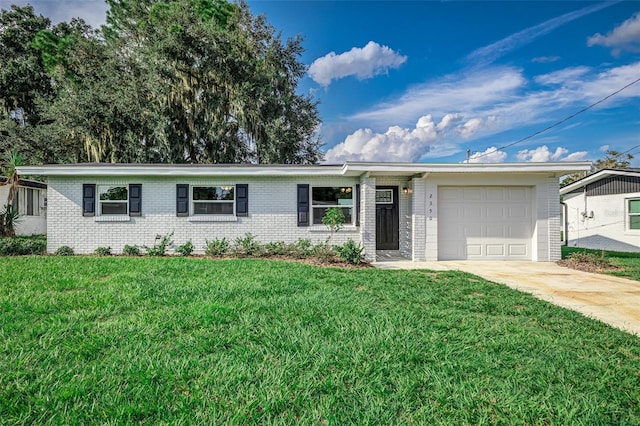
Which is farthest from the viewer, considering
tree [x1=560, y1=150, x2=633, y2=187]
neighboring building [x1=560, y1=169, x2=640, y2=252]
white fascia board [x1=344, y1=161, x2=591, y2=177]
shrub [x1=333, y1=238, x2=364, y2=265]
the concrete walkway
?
tree [x1=560, y1=150, x2=633, y2=187]

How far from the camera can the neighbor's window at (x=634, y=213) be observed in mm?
12117

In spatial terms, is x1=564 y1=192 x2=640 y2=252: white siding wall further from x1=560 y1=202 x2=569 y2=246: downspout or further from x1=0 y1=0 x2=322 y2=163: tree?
x1=0 y1=0 x2=322 y2=163: tree

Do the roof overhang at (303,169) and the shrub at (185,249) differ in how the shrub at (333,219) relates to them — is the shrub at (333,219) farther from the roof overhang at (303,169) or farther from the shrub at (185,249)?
the shrub at (185,249)

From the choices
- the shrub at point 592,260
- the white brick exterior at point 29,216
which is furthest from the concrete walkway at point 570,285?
the white brick exterior at point 29,216

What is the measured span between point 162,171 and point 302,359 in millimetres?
8838

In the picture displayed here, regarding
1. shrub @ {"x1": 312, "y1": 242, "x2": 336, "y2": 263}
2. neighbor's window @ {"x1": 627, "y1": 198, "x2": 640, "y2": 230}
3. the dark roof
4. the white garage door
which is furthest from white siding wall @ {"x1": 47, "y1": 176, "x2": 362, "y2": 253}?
neighbor's window @ {"x1": 627, "y1": 198, "x2": 640, "y2": 230}

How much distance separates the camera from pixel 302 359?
9.20 feet

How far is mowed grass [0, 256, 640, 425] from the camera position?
214cm

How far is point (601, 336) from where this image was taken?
348 centimetres

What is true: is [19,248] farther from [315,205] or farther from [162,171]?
[315,205]

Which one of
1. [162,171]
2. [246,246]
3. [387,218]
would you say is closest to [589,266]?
[387,218]

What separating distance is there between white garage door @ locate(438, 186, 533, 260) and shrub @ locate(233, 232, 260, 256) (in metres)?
5.63

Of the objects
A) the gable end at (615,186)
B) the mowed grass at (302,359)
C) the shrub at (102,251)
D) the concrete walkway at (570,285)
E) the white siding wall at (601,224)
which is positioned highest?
the gable end at (615,186)

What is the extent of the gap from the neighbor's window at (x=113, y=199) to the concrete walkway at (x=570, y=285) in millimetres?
8160
